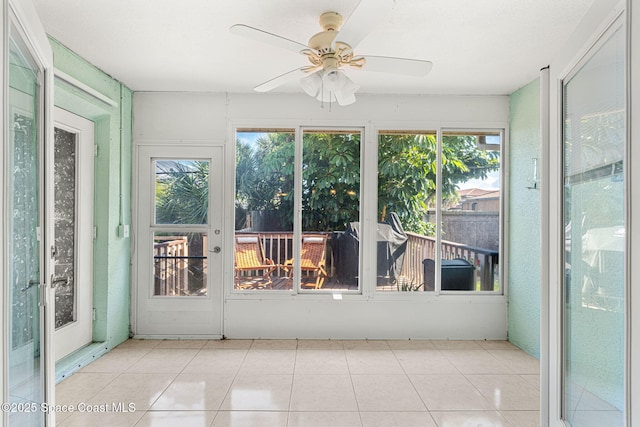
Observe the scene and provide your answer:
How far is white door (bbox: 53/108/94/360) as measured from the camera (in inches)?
123

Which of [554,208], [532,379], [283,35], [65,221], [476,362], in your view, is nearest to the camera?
[554,208]

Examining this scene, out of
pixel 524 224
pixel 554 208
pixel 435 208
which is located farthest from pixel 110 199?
pixel 524 224

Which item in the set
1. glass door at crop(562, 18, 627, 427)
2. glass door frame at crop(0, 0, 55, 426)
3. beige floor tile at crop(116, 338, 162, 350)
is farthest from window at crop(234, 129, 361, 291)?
glass door at crop(562, 18, 627, 427)

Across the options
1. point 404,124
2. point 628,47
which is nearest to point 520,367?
point 404,124

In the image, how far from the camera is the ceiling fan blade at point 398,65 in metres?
2.21

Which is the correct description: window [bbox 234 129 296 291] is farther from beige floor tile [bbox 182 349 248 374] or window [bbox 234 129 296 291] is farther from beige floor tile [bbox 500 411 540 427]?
beige floor tile [bbox 500 411 540 427]

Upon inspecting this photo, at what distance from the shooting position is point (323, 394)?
2.69 m

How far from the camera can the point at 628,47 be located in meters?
0.95

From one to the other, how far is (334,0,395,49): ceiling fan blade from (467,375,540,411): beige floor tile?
2413 mm

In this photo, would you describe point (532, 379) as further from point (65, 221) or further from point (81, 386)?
point (65, 221)

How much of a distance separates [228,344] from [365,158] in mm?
2223

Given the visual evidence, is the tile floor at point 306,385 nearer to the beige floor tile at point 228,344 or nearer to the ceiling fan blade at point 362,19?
the beige floor tile at point 228,344

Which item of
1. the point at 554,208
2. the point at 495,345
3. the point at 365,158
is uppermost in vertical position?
the point at 365,158

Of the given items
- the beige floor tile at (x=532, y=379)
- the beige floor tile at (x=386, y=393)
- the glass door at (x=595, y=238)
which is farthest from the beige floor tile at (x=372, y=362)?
the glass door at (x=595, y=238)
